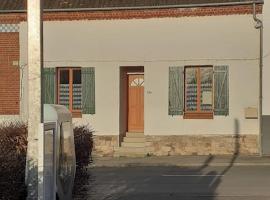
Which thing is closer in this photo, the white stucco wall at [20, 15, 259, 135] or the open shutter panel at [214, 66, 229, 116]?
the white stucco wall at [20, 15, 259, 135]

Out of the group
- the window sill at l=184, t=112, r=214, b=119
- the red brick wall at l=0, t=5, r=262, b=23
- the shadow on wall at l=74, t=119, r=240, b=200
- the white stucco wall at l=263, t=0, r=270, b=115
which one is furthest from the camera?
the window sill at l=184, t=112, r=214, b=119

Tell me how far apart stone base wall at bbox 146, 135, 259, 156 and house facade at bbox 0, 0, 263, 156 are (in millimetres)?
37

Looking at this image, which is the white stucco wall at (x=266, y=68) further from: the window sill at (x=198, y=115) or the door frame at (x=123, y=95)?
the door frame at (x=123, y=95)

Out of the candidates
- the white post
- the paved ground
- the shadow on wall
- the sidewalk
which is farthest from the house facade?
the white post

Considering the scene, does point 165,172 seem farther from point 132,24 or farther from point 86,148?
point 86,148

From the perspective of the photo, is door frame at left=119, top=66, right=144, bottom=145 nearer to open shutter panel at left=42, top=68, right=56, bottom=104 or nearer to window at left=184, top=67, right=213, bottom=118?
window at left=184, top=67, right=213, bottom=118

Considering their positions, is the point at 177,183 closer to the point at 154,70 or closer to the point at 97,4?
the point at 154,70

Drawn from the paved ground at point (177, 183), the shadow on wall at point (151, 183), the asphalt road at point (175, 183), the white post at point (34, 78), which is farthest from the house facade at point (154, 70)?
the white post at point (34, 78)

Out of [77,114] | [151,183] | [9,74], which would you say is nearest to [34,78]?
[151,183]

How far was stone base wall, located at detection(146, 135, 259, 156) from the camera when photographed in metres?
24.3

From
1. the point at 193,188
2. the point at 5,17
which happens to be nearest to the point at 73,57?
the point at 5,17

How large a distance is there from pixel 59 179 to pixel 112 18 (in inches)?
679

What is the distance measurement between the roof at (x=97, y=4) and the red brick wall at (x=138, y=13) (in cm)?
22

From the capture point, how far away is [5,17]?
25.6 meters
